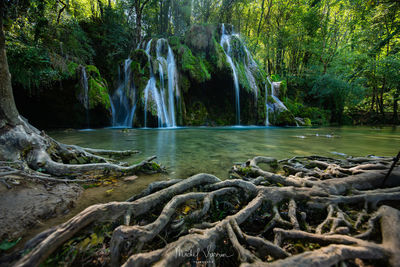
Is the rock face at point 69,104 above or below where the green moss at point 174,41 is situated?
below

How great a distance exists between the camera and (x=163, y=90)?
46.6 ft

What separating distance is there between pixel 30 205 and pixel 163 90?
13.4m

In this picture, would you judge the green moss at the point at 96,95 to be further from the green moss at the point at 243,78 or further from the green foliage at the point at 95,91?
the green moss at the point at 243,78

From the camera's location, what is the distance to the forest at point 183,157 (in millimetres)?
1193

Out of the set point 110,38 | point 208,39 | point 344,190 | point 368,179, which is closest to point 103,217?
point 344,190

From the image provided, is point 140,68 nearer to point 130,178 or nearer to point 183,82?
point 183,82

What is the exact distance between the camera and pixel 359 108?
76.3 ft

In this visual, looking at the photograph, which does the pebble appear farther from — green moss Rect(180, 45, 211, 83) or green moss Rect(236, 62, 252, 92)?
green moss Rect(236, 62, 252, 92)

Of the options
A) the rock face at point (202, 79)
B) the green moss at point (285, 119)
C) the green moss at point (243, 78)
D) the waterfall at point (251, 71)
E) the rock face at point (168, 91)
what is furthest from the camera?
the waterfall at point (251, 71)

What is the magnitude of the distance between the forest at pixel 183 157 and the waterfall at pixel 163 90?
0.39ft

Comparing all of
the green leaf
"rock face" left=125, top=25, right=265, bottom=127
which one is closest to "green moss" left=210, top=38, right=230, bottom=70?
"rock face" left=125, top=25, right=265, bottom=127

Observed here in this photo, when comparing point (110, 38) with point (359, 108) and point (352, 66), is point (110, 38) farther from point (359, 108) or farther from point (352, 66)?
point (359, 108)

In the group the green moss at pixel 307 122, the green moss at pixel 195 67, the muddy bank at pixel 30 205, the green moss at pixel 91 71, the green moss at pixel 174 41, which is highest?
the green moss at pixel 174 41

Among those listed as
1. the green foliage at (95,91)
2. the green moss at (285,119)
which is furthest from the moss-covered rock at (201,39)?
the green moss at (285,119)
